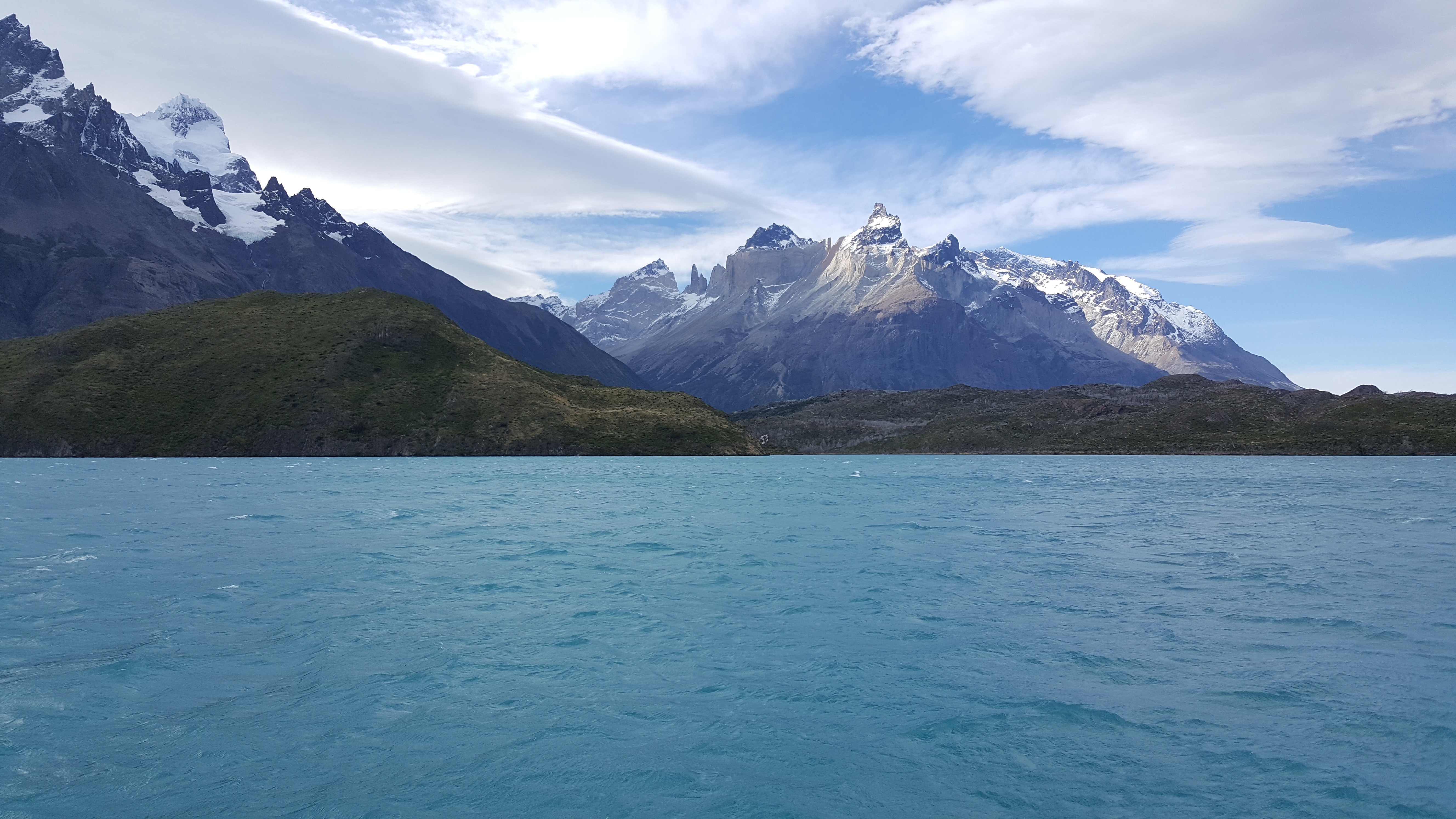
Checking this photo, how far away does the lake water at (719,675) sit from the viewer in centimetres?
1708

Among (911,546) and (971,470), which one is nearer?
(911,546)

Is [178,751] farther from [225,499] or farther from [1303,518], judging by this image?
[1303,518]

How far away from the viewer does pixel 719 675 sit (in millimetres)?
25484

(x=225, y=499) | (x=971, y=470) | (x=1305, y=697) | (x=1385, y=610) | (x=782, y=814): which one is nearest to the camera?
(x=782, y=814)

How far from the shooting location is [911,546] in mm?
55312

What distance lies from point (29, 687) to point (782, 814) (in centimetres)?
2096

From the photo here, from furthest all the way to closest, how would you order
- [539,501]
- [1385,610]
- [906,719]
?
[539,501]
[1385,610]
[906,719]

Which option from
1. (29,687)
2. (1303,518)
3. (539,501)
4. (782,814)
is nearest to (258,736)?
(29,687)

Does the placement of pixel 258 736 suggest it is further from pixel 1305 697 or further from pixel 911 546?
pixel 911 546

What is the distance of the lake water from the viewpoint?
56.0 feet

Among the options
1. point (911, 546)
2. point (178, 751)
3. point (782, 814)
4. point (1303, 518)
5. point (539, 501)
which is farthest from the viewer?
point (539, 501)

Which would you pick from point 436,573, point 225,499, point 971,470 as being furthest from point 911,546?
point 971,470

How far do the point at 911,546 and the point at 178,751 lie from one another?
44.0 m

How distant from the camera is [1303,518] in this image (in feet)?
243
